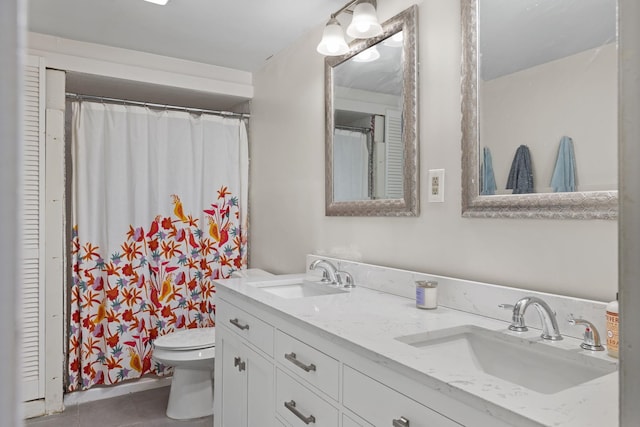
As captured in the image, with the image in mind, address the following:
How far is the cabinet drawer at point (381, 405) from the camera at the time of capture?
0.93 meters

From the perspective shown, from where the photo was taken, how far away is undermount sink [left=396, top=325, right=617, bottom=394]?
1.04 meters

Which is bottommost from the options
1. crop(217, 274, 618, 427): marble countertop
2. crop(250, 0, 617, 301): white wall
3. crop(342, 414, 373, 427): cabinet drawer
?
crop(342, 414, 373, 427): cabinet drawer

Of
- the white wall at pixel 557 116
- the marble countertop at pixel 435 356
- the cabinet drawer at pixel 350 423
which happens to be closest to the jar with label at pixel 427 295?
the marble countertop at pixel 435 356

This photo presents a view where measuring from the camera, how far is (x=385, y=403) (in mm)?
1040

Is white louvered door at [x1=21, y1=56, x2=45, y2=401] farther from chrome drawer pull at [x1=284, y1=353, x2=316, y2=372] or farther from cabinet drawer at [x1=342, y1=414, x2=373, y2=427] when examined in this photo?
cabinet drawer at [x1=342, y1=414, x2=373, y2=427]

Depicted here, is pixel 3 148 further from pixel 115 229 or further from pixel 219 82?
pixel 219 82

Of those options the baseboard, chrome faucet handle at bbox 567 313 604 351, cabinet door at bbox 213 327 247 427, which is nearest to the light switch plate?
chrome faucet handle at bbox 567 313 604 351

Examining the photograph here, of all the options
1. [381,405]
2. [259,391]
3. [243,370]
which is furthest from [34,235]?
[381,405]

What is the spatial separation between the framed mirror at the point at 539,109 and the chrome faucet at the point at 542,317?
28 centimetres

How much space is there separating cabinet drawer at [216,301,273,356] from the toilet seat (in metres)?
0.47

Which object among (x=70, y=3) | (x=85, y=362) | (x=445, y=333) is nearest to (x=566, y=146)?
(x=445, y=333)

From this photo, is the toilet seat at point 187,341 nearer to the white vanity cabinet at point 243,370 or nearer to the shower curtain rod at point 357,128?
the white vanity cabinet at point 243,370

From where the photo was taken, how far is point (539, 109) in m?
1.33

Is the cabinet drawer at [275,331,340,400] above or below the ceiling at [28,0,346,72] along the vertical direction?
below
